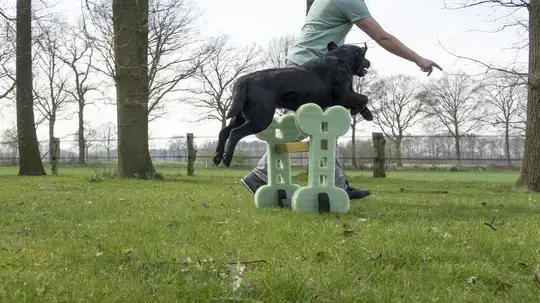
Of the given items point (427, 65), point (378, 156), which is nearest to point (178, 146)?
point (378, 156)

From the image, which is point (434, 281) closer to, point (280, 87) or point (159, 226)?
point (159, 226)

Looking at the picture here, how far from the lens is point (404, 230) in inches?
122

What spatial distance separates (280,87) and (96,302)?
2602mm

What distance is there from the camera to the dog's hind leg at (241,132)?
385cm

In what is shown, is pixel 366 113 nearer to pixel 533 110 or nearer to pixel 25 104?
pixel 533 110

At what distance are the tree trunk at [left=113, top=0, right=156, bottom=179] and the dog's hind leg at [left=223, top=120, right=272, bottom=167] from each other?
7.32 m

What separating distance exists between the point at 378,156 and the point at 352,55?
11.7m

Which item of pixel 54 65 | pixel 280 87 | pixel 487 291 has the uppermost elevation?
pixel 54 65

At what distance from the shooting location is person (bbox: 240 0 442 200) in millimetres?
4094

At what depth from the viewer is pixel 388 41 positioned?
410 cm

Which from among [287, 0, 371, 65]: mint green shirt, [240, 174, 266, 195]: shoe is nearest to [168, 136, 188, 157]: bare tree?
[240, 174, 266, 195]: shoe

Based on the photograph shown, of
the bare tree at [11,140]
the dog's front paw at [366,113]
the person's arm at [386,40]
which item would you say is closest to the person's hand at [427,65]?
the person's arm at [386,40]

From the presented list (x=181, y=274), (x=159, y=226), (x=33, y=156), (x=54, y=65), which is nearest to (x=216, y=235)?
(x=159, y=226)

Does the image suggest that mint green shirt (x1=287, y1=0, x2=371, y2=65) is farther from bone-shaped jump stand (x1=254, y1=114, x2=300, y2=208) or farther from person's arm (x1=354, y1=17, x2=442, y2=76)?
bone-shaped jump stand (x1=254, y1=114, x2=300, y2=208)
